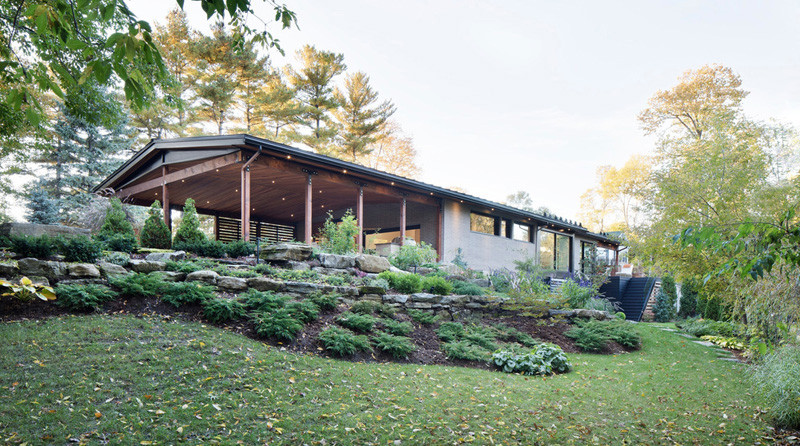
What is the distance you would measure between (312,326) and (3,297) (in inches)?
139

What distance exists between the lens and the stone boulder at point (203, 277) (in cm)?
624

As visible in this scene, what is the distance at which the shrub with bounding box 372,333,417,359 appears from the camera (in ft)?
19.0

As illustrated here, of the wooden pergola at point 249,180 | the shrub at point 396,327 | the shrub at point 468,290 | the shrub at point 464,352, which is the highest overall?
the wooden pergola at point 249,180

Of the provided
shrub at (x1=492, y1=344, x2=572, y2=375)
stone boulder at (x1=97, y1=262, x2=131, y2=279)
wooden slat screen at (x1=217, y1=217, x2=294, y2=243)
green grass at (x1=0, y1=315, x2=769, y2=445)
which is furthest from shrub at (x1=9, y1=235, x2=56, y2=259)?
wooden slat screen at (x1=217, y1=217, x2=294, y2=243)

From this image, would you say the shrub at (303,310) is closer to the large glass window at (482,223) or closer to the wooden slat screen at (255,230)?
the large glass window at (482,223)

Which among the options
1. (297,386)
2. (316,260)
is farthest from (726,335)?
(297,386)

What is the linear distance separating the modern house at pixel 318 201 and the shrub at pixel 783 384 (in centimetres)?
938

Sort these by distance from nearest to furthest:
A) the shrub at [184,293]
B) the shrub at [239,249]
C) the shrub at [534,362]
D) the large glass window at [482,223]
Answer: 1. the shrub at [184,293]
2. the shrub at [534,362]
3. the shrub at [239,249]
4. the large glass window at [482,223]

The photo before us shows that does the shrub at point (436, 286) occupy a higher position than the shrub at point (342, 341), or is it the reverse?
the shrub at point (436, 286)

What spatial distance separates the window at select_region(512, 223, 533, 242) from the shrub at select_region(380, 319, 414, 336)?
11.9m

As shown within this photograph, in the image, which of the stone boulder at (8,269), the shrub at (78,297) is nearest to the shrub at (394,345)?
the shrub at (78,297)

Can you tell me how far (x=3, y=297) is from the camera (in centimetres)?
479

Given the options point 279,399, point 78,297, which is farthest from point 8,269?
point 279,399

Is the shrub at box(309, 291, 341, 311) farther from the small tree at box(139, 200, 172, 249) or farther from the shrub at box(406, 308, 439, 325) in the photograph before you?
the small tree at box(139, 200, 172, 249)
